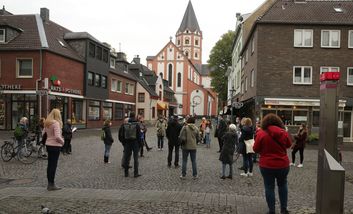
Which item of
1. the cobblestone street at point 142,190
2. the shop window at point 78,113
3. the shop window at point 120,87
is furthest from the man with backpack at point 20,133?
the shop window at point 120,87

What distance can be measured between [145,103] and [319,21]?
3351 cm

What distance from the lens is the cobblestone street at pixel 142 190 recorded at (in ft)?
23.8

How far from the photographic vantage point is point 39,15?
111 ft

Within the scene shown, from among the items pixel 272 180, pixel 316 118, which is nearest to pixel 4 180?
pixel 272 180

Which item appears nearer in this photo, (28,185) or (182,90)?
(28,185)

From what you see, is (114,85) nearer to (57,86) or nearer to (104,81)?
(104,81)

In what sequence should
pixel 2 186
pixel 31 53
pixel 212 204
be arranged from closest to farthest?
pixel 212 204 < pixel 2 186 < pixel 31 53

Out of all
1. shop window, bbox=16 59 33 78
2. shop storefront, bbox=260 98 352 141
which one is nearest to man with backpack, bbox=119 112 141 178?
shop storefront, bbox=260 98 352 141

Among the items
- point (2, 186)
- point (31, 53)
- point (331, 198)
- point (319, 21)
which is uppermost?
point (319, 21)

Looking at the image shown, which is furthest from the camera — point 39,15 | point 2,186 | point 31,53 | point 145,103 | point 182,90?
point 182,90

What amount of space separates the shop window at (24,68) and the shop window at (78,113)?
17.5 ft

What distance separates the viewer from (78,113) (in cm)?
3650

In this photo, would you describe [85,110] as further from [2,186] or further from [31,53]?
[2,186]

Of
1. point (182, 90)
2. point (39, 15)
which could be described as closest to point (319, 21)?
point (39, 15)
